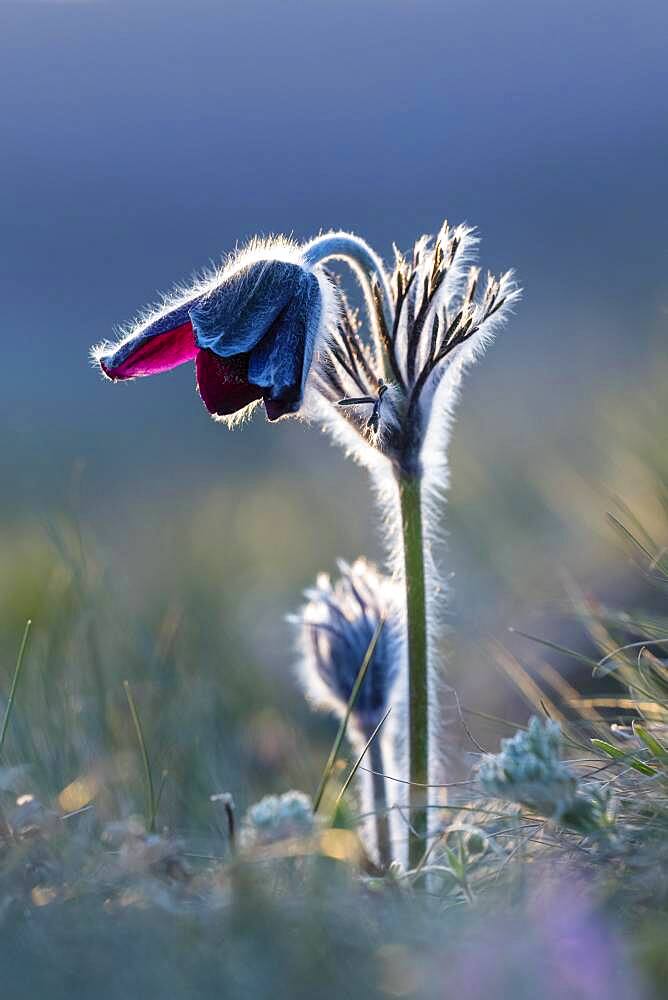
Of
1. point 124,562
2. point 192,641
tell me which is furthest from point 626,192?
point 192,641

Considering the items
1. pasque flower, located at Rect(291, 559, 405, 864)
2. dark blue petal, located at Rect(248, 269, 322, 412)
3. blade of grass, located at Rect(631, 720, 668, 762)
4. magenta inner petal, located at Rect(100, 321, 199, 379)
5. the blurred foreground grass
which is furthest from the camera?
pasque flower, located at Rect(291, 559, 405, 864)

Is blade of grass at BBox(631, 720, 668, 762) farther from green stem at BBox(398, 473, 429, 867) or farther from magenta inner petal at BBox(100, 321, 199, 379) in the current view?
magenta inner petal at BBox(100, 321, 199, 379)

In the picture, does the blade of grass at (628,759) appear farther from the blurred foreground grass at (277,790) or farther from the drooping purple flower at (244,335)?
the drooping purple flower at (244,335)

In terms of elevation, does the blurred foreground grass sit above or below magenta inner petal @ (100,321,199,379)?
below

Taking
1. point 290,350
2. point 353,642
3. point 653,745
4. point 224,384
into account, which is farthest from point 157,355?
point 653,745

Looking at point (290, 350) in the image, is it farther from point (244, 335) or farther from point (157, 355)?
point (157, 355)

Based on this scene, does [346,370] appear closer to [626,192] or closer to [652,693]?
[652,693]

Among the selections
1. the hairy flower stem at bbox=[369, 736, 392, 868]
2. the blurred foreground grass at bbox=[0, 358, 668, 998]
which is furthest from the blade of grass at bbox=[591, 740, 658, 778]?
the hairy flower stem at bbox=[369, 736, 392, 868]
